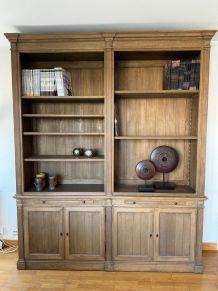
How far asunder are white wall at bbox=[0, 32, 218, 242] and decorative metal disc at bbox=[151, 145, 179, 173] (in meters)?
0.51

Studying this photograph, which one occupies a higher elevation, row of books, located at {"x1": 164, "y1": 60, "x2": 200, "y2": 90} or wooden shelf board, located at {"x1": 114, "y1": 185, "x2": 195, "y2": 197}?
row of books, located at {"x1": 164, "y1": 60, "x2": 200, "y2": 90}

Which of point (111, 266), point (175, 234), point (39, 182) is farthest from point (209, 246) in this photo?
point (39, 182)

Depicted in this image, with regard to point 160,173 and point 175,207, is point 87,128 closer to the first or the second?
point 160,173

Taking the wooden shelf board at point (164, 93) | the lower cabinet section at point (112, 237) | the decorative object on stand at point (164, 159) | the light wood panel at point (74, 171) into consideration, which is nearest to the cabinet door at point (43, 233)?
the lower cabinet section at point (112, 237)

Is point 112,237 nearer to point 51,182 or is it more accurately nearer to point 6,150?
point 51,182

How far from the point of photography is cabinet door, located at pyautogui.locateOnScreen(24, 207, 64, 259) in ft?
8.08

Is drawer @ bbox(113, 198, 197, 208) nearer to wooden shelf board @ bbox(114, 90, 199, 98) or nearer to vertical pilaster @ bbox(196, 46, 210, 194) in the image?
vertical pilaster @ bbox(196, 46, 210, 194)

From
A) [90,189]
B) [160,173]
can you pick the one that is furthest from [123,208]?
[160,173]

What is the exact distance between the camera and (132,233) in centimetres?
244

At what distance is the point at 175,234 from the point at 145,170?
0.72 metres

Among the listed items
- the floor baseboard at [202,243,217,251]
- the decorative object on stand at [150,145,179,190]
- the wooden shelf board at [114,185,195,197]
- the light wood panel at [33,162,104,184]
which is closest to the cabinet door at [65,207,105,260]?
the wooden shelf board at [114,185,195,197]

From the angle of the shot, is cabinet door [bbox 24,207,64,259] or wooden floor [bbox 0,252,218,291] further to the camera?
cabinet door [bbox 24,207,64,259]

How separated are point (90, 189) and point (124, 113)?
3.09ft

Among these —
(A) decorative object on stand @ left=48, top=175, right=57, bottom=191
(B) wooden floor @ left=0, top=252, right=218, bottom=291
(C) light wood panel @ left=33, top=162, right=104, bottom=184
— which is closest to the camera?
(B) wooden floor @ left=0, top=252, right=218, bottom=291
